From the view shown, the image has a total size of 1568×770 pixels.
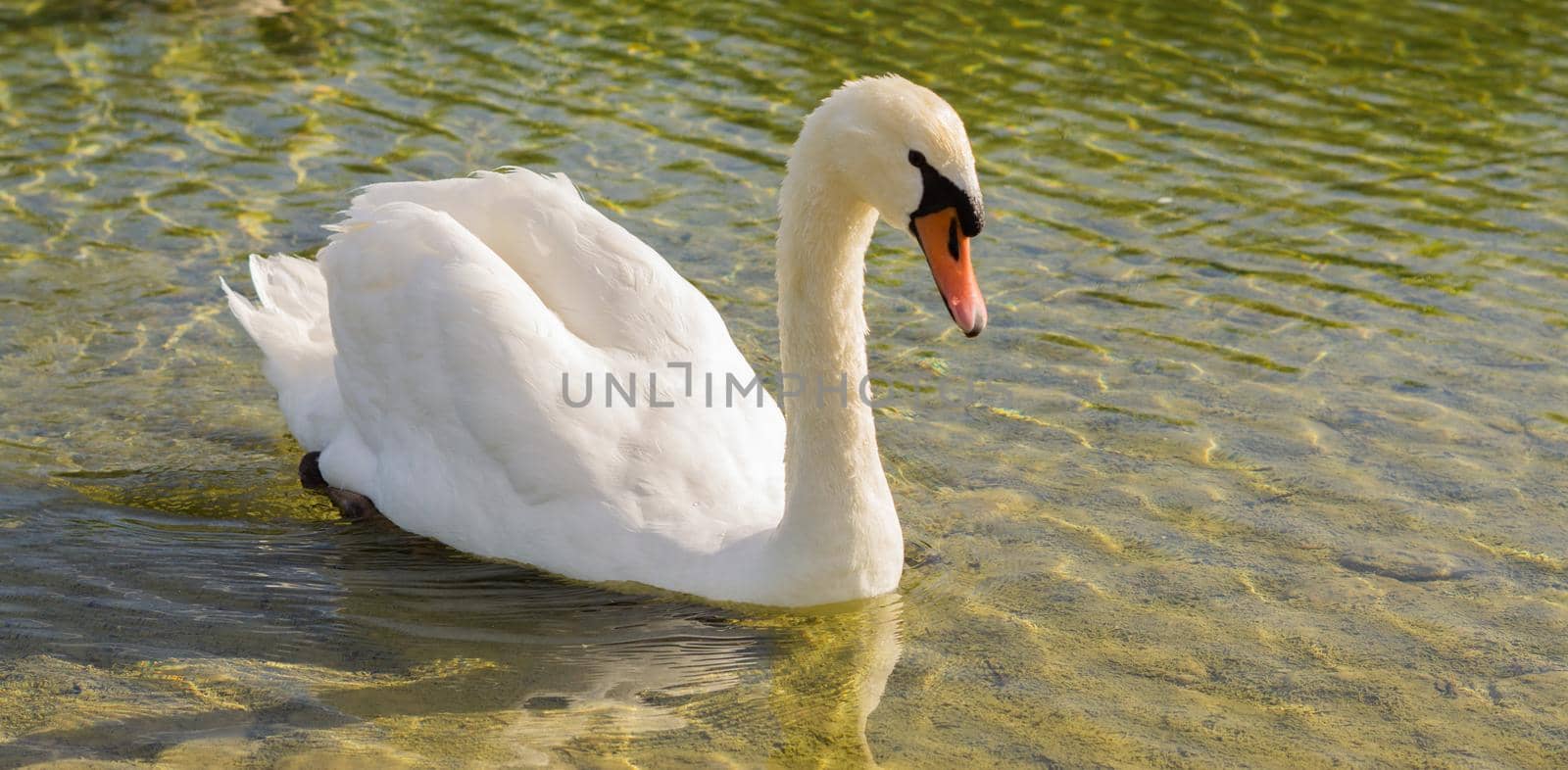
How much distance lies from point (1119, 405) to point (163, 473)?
377 cm

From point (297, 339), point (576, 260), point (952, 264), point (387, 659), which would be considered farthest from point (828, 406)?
point (297, 339)

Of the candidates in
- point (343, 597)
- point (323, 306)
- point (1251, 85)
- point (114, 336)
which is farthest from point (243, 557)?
point (1251, 85)

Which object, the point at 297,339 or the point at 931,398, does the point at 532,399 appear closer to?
the point at 297,339

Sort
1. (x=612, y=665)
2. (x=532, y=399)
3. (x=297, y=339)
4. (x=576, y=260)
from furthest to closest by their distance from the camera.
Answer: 1. (x=297, y=339)
2. (x=576, y=260)
3. (x=532, y=399)
4. (x=612, y=665)

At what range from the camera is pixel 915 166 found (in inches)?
195

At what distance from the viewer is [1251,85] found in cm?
1148

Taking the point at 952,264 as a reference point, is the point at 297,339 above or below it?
below

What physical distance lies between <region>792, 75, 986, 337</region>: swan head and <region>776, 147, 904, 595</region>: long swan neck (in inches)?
9.7

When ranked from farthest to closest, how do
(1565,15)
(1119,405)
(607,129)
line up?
(1565,15) < (607,129) < (1119,405)

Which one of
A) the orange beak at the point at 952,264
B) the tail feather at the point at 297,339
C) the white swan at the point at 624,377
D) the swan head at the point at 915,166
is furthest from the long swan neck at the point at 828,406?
the tail feather at the point at 297,339

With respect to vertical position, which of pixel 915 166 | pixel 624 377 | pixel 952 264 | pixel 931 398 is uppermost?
pixel 915 166

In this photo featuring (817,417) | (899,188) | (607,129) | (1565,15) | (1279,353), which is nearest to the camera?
(899,188)

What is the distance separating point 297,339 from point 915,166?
323cm

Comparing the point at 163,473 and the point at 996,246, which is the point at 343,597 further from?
the point at 996,246
